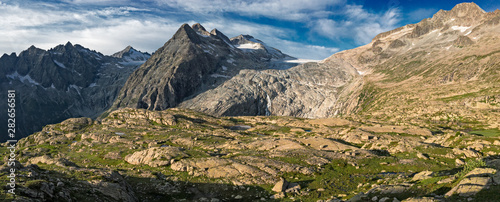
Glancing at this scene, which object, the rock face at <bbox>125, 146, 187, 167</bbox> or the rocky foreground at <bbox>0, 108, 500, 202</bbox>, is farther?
the rock face at <bbox>125, 146, 187, 167</bbox>

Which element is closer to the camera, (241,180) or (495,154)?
(241,180)

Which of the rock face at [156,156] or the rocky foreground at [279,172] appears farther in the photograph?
the rock face at [156,156]

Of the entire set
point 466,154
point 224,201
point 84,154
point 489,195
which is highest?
point 489,195

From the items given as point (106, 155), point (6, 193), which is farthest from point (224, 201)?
point (106, 155)

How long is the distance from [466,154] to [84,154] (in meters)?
96.5

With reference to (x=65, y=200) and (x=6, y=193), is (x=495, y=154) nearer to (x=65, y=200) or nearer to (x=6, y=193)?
(x=65, y=200)

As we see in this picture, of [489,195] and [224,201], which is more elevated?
[489,195]

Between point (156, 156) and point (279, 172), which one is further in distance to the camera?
point (156, 156)

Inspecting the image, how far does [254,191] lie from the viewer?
38531 millimetres

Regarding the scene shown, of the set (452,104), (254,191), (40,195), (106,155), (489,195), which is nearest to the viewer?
(489,195)

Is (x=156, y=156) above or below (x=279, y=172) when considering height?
below

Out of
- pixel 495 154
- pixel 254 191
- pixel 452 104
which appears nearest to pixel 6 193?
pixel 254 191

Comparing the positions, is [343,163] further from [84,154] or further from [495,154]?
[84,154]

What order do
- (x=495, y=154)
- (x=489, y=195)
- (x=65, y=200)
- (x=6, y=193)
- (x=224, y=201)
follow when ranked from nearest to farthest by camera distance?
(x=489, y=195) → (x=6, y=193) → (x=65, y=200) → (x=224, y=201) → (x=495, y=154)
